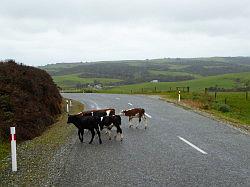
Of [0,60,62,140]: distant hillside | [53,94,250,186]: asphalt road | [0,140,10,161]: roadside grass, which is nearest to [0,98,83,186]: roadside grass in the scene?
[0,140,10,161]: roadside grass

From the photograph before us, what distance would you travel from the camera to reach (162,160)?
1074 centimetres

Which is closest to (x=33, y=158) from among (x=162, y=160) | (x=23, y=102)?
(x=162, y=160)

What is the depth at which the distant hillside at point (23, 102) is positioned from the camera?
1645cm

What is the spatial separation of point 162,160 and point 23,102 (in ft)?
33.9

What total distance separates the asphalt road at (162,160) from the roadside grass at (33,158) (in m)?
0.55

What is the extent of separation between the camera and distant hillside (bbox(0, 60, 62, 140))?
54.0 feet

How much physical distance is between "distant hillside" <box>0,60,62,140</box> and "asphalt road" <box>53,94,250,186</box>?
278 cm

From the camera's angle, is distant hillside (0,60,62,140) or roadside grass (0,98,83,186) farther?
distant hillside (0,60,62,140)

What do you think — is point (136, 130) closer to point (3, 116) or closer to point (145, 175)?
point (3, 116)

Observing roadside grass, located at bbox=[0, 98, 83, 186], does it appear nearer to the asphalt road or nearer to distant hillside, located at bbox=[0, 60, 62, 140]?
the asphalt road

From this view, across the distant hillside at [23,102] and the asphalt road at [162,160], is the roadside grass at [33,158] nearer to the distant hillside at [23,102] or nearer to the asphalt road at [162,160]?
the asphalt road at [162,160]

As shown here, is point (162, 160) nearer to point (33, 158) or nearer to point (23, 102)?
point (33, 158)

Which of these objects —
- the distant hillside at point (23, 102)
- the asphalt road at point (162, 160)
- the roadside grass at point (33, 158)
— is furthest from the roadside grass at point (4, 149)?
the asphalt road at point (162, 160)

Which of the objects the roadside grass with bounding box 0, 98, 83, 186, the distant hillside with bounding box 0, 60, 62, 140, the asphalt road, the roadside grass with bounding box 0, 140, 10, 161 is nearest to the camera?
the asphalt road
